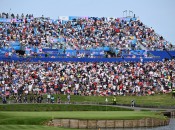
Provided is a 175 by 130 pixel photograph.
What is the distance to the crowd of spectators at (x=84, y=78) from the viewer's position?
285 feet

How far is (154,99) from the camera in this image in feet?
284

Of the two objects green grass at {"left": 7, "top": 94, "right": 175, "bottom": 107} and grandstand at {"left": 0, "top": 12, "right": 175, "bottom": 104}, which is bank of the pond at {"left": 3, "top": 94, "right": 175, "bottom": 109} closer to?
green grass at {"left": 7, "top": 94, "right": 175, "bottom": 107}

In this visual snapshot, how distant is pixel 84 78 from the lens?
90.7 metres

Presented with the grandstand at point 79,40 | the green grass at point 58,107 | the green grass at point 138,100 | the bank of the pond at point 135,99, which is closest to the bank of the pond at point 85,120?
the green grass at point 58,107

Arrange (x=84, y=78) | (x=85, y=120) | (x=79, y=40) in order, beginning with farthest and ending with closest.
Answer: (x=79, y=40)
(x=84, y=78)
(x=85, y=120)

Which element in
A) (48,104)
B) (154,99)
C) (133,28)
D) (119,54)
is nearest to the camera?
(48,104)

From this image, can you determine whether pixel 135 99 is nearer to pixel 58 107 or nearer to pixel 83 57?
pixel 58 107

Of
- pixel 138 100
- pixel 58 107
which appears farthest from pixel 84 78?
pixel 58 107

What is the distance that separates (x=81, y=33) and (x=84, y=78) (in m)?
16.6

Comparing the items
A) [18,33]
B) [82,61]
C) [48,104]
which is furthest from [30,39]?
[48,104]

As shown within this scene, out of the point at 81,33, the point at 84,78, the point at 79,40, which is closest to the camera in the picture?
the point at 84,78

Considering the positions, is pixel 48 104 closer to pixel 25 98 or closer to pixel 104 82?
pixel 25 98

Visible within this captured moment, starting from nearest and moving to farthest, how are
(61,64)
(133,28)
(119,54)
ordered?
(61,64) → (119,54) → (133,28)

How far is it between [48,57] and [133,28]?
66.4ft
